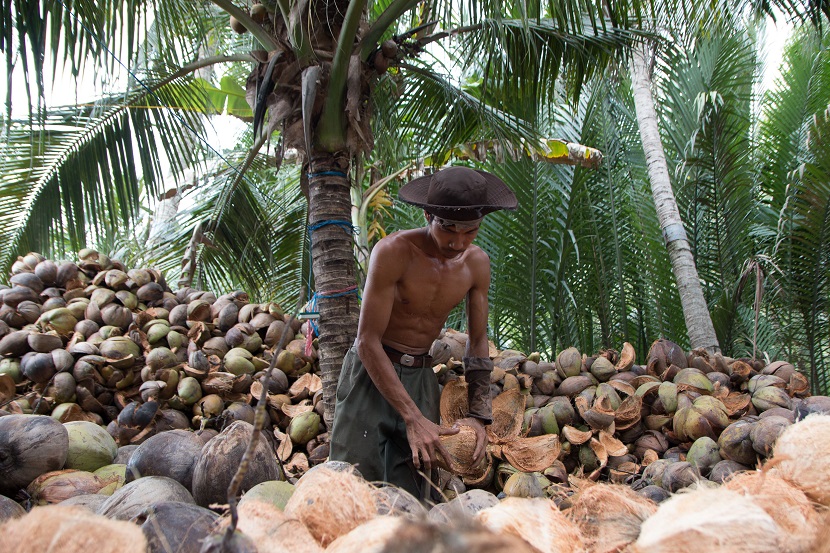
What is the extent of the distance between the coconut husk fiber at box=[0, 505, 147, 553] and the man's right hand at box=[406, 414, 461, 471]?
143 cm

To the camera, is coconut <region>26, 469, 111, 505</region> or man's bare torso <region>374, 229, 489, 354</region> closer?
coconut <region>26, 469, 111, 505</region>

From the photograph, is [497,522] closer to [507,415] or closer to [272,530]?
[272,530]

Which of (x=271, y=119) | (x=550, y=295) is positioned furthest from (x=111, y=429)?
(x=550, y=295)

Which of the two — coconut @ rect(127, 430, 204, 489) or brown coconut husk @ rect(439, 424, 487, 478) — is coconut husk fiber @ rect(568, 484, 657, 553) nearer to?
coconut @ rect(127, 430, 204, 489)

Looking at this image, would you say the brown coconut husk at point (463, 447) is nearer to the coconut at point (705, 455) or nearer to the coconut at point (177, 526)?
the coconut at point (705, 455)

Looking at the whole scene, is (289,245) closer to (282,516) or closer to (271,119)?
(271,119)

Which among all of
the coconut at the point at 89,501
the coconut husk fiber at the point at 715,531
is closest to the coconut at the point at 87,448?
the coconut at the point at 89,501

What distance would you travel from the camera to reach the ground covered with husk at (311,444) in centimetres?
96

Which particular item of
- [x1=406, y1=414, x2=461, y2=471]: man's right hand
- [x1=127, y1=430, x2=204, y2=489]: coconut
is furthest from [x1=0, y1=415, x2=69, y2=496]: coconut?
[x1=406, y1=414, x2=461, y2=471]: man's right hand

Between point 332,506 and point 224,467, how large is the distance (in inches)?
34.1

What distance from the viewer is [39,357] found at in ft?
14.0

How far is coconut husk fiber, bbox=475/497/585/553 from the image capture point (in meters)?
0.98

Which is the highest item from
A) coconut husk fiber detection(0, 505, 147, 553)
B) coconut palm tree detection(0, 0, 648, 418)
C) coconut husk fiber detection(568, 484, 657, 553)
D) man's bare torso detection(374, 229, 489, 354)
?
coconut palm tree detection(0, 0, 648, 418)

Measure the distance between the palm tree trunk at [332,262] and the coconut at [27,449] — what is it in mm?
1553
